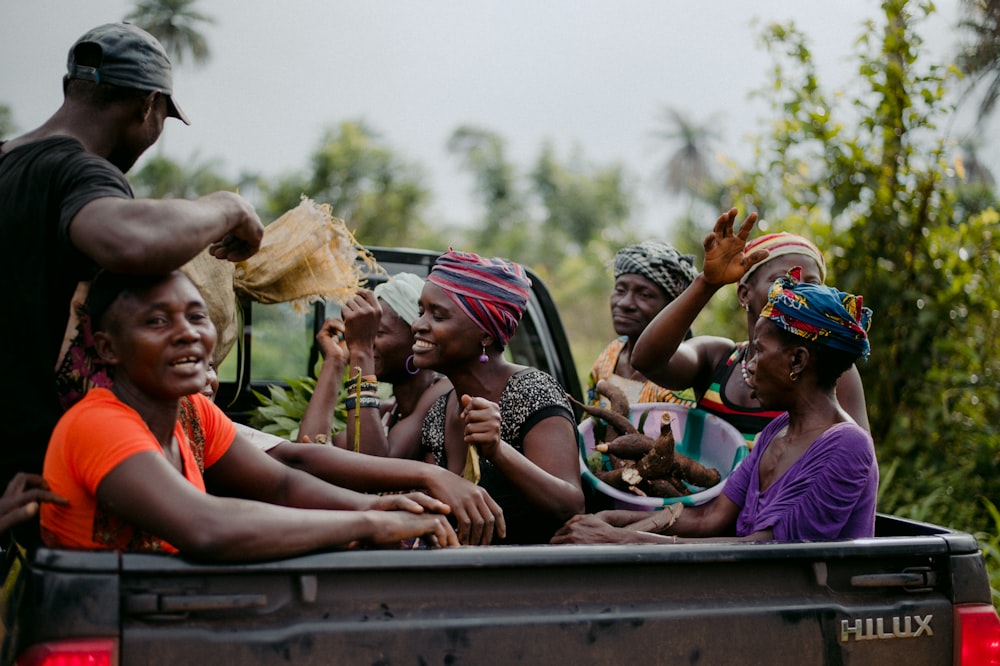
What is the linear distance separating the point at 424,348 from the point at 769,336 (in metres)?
1.10

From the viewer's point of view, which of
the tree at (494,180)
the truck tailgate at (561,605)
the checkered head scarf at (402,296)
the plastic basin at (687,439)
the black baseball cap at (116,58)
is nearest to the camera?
the truck tailgate at (561,605)

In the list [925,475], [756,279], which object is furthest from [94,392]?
[925,475]

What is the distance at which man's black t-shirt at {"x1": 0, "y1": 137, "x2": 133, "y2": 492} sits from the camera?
2.33 meters

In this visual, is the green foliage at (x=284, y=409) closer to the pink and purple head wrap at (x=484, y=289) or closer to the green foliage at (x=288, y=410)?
the green foliage at (x=288, y=410)

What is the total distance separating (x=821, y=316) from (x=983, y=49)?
274 inches

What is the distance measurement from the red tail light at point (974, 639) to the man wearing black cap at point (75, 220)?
1959 mm

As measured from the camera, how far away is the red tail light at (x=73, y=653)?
72.0 inches

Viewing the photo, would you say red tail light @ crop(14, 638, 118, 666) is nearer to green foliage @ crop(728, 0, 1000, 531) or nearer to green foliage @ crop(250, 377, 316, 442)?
green foliage @ crop(250, 377, 316, 442)

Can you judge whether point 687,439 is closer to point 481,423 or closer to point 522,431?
point 522,431

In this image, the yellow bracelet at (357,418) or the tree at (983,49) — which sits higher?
the tree at (983,49)

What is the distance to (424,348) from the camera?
3.28 metres

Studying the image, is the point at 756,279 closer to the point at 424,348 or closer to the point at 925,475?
the point at 424,348

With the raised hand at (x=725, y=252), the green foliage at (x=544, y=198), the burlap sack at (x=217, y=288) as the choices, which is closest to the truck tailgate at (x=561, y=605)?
the raised hand at (x=725, y=252)

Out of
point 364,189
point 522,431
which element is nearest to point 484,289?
point 522,431
